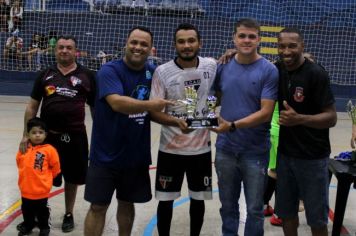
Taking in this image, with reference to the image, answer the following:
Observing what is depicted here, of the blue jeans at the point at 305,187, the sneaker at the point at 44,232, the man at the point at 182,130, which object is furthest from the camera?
the sneaker at the point at 44,232

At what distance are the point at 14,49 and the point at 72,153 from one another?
12.6 metres

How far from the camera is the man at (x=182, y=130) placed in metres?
3.66

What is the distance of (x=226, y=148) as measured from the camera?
12.1 feet

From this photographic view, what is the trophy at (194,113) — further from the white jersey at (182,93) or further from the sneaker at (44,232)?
the sneaker at (44,232)

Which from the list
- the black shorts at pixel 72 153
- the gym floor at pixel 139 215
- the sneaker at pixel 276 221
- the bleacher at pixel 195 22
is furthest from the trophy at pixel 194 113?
the bleacher at pixel 195 22

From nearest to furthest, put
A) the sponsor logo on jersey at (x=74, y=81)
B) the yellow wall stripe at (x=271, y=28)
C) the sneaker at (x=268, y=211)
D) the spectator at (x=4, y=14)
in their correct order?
the sponsor logo on jersey at (x=74, y=81), the sneaker at (x=268, y=211), the spectator at (x=4, y=14), the yellow wall stripe at (x=271, y=28)

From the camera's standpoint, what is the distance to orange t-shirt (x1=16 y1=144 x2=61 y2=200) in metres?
4.24

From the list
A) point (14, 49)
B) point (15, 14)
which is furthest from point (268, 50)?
point (15, 14)

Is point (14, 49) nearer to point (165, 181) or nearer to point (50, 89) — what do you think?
point (50, 89)

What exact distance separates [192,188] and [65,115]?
1422mm

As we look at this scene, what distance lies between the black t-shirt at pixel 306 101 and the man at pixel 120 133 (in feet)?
3.43

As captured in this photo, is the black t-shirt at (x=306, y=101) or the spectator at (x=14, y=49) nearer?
the black t-shirt at (x=306, y=101)

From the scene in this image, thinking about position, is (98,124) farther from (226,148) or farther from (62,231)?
(62,231)

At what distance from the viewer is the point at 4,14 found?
663 inches
